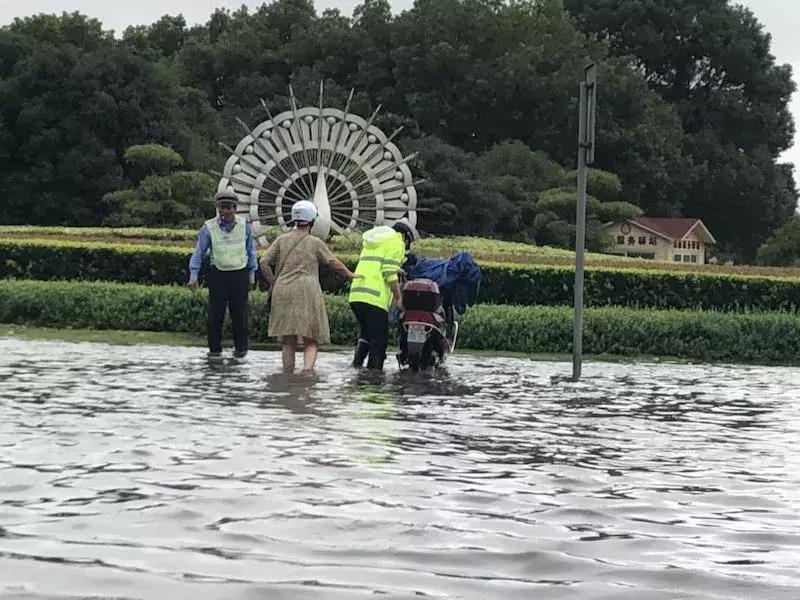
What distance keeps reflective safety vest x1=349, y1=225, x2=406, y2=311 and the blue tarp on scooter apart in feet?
2.54

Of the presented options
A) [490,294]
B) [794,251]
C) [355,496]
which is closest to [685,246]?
[794,251]

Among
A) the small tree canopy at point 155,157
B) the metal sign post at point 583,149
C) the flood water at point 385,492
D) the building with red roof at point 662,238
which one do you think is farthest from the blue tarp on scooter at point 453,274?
the building with red roof at point 662,238

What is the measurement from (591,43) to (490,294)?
54692 mm

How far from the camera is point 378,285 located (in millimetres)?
13391

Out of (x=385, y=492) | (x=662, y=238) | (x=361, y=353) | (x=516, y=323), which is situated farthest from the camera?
(x=662, y=238)

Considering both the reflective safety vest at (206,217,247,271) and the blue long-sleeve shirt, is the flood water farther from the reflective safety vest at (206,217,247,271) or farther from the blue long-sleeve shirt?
the reflective safety vest at (206,217,247,271)

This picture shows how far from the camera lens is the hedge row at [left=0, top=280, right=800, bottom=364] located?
17594 mm

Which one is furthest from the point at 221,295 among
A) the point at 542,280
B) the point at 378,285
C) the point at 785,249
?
the point at 785,249

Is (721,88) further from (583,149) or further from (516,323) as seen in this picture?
(583,149)

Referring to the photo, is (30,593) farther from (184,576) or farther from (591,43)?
(591,43)

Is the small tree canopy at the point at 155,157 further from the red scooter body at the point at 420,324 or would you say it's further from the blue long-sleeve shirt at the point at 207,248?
the red scooter body at the point at 420,324

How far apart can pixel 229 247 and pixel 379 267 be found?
2113 millimetres

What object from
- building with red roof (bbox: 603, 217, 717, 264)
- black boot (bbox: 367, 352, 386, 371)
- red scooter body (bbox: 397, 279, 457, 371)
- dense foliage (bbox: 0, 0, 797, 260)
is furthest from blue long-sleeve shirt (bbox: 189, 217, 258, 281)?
building with red roof (bbox: 603, 217, 717, 264)

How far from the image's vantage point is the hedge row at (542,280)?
66.6 feet
